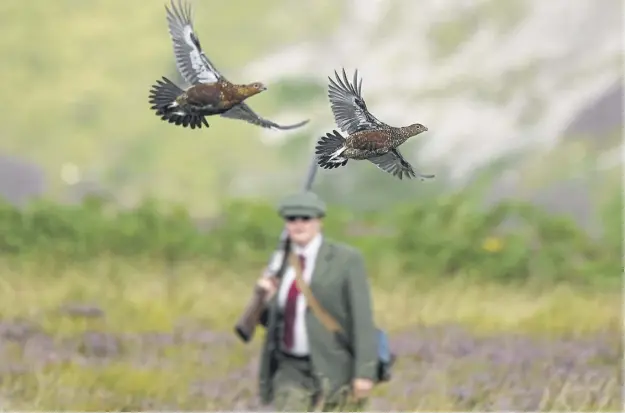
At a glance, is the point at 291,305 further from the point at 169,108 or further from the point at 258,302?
the point at 169,108

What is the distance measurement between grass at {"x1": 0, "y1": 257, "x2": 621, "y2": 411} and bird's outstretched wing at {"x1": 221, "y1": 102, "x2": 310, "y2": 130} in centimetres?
674

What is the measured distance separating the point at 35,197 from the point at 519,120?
7594 mm

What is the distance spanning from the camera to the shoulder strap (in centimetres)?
661

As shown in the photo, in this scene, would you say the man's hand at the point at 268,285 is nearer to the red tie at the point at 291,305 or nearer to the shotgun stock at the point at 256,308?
the shotgun stock at the point at 256,308

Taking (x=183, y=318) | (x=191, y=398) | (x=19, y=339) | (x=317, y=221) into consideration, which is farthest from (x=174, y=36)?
(x=183, y=318)

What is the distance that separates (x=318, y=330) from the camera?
666 cm

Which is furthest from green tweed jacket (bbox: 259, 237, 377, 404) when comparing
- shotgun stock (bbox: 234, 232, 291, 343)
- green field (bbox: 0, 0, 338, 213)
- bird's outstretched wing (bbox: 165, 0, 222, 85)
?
green field (bbox: 0, 0, 338, 213)

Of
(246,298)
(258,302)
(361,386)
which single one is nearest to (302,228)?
(258,302)

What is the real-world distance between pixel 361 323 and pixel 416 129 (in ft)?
18.7

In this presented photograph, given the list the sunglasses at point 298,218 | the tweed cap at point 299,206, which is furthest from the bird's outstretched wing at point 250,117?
the sunglasses at point 298,218

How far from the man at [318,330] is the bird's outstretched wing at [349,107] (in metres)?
5.44

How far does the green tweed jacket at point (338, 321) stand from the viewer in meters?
6.61

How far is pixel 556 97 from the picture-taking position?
16.8 meters

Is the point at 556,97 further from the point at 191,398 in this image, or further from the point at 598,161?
the point at 191,398
